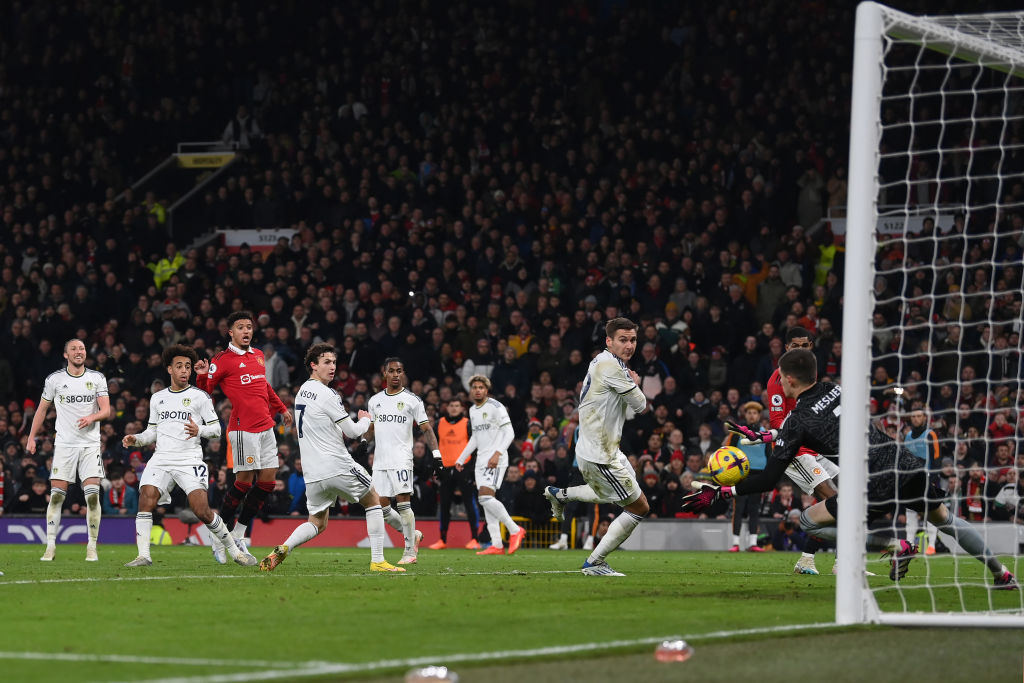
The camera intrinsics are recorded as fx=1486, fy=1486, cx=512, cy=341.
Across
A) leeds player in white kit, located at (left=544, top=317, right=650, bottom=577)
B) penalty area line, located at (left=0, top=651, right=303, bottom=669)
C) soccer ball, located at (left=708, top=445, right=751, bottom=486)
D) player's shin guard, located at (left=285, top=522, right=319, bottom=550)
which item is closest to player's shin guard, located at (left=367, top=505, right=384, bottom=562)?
player's shin guard, located at (left=285, top=522, right=319, bottom=550)

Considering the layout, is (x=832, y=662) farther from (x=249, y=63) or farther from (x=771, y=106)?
(x=249, y=63)

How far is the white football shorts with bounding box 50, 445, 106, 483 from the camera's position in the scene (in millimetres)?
17797

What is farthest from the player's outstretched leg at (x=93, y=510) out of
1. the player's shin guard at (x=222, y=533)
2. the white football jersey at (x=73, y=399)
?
the player's shin guard at (x=222, y=533)

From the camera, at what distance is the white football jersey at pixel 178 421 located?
49.9 feet

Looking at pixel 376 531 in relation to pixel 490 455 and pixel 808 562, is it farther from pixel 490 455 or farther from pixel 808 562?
pixel 490 455

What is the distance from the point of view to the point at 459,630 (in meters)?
8.37

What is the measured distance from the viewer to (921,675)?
6.74 meters

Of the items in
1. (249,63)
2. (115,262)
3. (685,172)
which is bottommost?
(115,262)

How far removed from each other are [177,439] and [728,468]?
7.13m

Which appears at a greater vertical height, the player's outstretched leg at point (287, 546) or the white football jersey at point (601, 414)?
the white football jersey at point (601, 414)

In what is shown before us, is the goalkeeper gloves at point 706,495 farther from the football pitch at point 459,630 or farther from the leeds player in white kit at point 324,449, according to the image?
the leeds player in white kit at point 324,449

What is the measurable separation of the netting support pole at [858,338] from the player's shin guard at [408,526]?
317 inches

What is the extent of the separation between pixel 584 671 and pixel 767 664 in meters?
0.93

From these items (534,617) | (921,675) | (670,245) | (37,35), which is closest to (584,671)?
(921,675)
